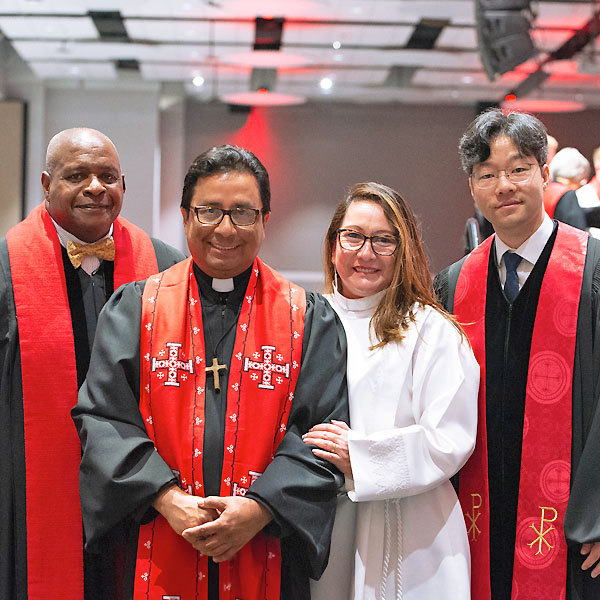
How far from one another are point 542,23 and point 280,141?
2.90 m

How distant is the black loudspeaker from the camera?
25.2ft

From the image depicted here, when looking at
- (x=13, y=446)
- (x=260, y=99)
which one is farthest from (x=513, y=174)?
(x=260, y=99)

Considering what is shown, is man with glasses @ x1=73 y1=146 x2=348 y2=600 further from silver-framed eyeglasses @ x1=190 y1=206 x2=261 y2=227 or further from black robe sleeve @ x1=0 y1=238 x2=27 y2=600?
black robe sleeve @ x1=0 y1=238 x2=27 y2=600

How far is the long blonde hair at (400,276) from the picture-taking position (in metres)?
2.52

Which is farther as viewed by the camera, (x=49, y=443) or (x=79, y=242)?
(x=79, y=242)

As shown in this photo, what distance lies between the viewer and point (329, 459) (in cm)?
230

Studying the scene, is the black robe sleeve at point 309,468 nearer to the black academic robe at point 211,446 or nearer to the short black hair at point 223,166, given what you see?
the black academic robe at point 211,446

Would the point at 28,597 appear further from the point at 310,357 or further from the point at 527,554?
the point at 527,554

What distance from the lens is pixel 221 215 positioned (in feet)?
7.54

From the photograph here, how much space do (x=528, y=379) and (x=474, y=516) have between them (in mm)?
467

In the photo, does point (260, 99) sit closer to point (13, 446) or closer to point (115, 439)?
point (13, 446)

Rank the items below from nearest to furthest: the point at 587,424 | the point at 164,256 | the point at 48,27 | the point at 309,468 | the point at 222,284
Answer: the point at 309,468, the point at 222,284, the point at 587,424, the point at 164,256, the point at 48,27

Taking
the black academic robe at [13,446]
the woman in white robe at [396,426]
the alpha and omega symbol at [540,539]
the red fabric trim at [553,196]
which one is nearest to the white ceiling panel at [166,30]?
the red fabric trim at [553,196]

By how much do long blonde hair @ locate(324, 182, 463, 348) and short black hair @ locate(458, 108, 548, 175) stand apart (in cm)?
29
